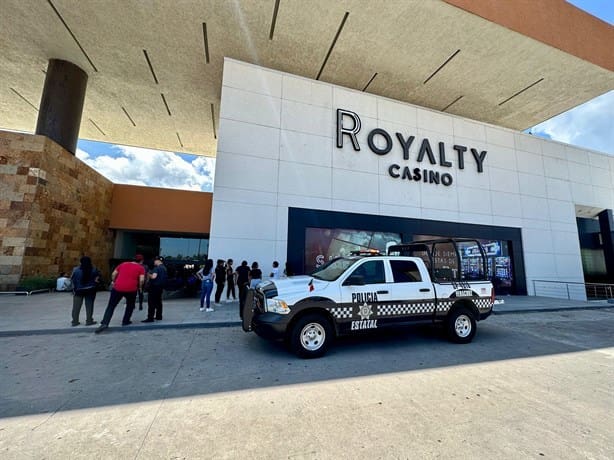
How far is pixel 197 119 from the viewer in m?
19.2

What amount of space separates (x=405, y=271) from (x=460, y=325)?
1.99m

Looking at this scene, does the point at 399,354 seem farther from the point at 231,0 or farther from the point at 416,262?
the point at 231,0

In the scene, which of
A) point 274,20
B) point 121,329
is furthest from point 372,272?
point 274,20

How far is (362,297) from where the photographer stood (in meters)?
5.80

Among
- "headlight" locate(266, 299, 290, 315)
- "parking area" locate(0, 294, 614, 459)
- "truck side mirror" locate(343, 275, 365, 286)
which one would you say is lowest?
"parking area" locate(0, 294, 614, 459)

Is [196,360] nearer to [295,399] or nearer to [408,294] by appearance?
[295,399]

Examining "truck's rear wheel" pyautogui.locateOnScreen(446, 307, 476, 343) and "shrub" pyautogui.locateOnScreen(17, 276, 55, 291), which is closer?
"truck's rear wheel" pyautogui.locateOnScreen(446, 307, 476, 343)

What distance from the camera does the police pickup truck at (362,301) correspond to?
5.33 metres

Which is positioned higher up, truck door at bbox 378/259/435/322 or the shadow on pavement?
truck door at bbox 378/259/435/322

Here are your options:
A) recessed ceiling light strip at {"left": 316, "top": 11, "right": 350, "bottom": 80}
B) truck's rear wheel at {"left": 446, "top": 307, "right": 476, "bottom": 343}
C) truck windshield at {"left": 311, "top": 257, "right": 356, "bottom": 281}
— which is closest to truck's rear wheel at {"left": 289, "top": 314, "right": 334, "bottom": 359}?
truck windshield at {"left": 311, "top": 257, "right": 356, "bottom": 281}

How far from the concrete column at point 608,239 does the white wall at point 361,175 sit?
1959 mm

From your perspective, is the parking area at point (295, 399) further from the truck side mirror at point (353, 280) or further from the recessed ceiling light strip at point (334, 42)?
the recessed ceiling light strip at point (334, 42)

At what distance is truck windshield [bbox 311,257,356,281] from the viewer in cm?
609

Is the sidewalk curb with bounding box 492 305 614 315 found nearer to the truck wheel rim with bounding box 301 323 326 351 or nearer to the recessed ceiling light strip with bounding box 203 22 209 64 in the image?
the truck wheel rim with bounding box 301 323 326 351
